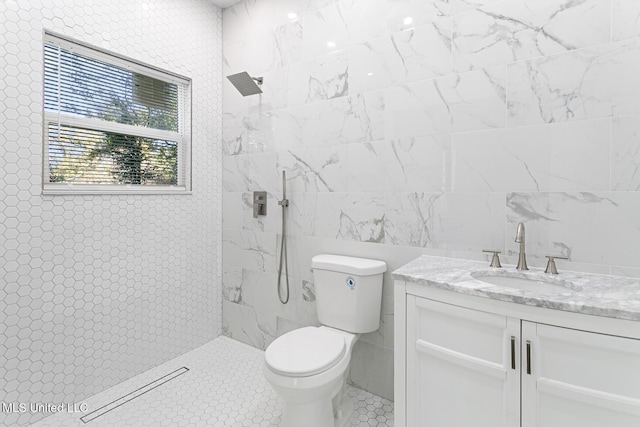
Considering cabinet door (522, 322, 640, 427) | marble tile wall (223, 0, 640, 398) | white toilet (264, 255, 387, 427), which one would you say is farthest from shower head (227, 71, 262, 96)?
cabinet door (522, 322, 640, 427)

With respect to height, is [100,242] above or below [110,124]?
below

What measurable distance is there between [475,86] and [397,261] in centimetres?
99

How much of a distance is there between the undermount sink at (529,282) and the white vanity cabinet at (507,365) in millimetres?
279

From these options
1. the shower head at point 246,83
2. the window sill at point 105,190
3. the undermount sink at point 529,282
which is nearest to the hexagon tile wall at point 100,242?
the window sill at point 105,190

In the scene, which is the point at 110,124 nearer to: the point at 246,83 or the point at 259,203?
the point at 246,83

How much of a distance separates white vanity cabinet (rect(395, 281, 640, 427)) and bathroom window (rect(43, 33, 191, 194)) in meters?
1.90

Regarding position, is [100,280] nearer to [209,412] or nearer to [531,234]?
[209,412]

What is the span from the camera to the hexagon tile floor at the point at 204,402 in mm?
1649

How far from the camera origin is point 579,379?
95cm

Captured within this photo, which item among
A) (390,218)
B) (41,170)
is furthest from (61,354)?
(390,218)

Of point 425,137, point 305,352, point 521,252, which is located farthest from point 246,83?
point 521,252

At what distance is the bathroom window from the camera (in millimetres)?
1729

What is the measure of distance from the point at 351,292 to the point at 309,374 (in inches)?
20.7

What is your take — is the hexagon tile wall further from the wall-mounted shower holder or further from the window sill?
the wall-mounted shower holder
